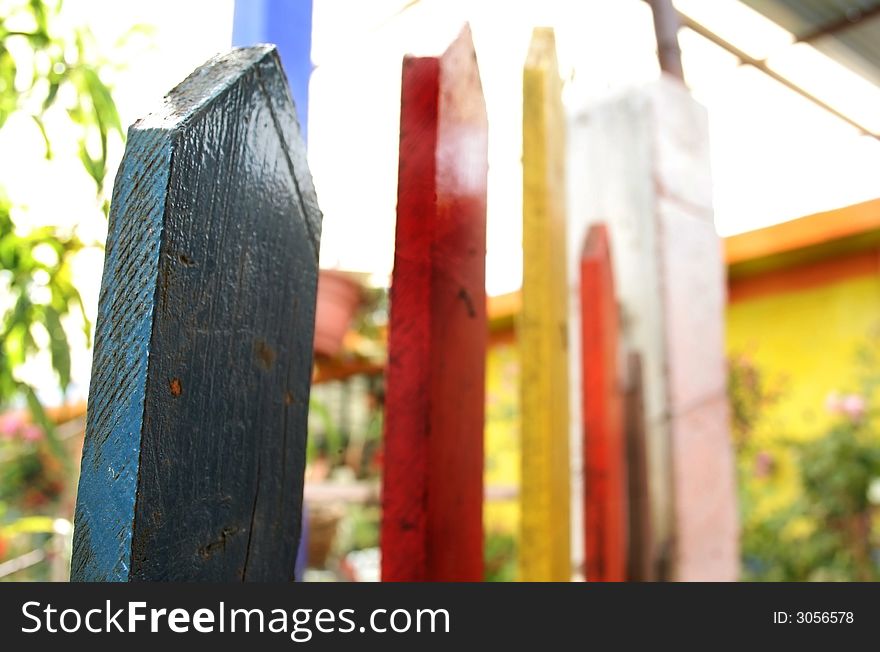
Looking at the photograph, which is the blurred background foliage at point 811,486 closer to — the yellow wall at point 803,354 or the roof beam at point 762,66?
the yellow wall at point 803,354

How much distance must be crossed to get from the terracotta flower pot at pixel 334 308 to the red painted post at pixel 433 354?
2.22m

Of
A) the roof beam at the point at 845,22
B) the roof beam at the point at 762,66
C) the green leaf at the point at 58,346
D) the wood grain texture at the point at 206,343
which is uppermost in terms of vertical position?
the roof beam at the point at 762,66

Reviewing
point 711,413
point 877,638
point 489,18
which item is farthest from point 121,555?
point 489,18

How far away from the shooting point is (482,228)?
1002 mm

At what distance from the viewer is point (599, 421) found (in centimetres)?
178

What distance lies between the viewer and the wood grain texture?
52 centimetres

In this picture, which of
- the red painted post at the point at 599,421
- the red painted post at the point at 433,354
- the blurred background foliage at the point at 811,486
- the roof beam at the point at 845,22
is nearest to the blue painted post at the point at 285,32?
the red painted post at the point at 433,354

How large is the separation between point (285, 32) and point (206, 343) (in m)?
0.50

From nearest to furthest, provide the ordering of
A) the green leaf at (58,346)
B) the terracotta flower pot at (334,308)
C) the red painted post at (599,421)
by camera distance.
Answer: the green leaf at (58,346) → the red painted post at (599,421) → the terracotta flower pot at (334,308)

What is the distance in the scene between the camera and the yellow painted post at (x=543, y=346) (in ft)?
4.10

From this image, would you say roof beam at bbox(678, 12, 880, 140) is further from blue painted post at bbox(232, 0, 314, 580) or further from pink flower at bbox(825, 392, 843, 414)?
blue painted post at bbox(232, 0, 314, 580)

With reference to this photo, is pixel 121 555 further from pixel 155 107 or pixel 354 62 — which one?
pixel 354 62

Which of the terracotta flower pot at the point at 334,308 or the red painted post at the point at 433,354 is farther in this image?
the terracotta flower pot at the point at 334,308

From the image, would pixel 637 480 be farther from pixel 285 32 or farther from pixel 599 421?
pixel 285 32
